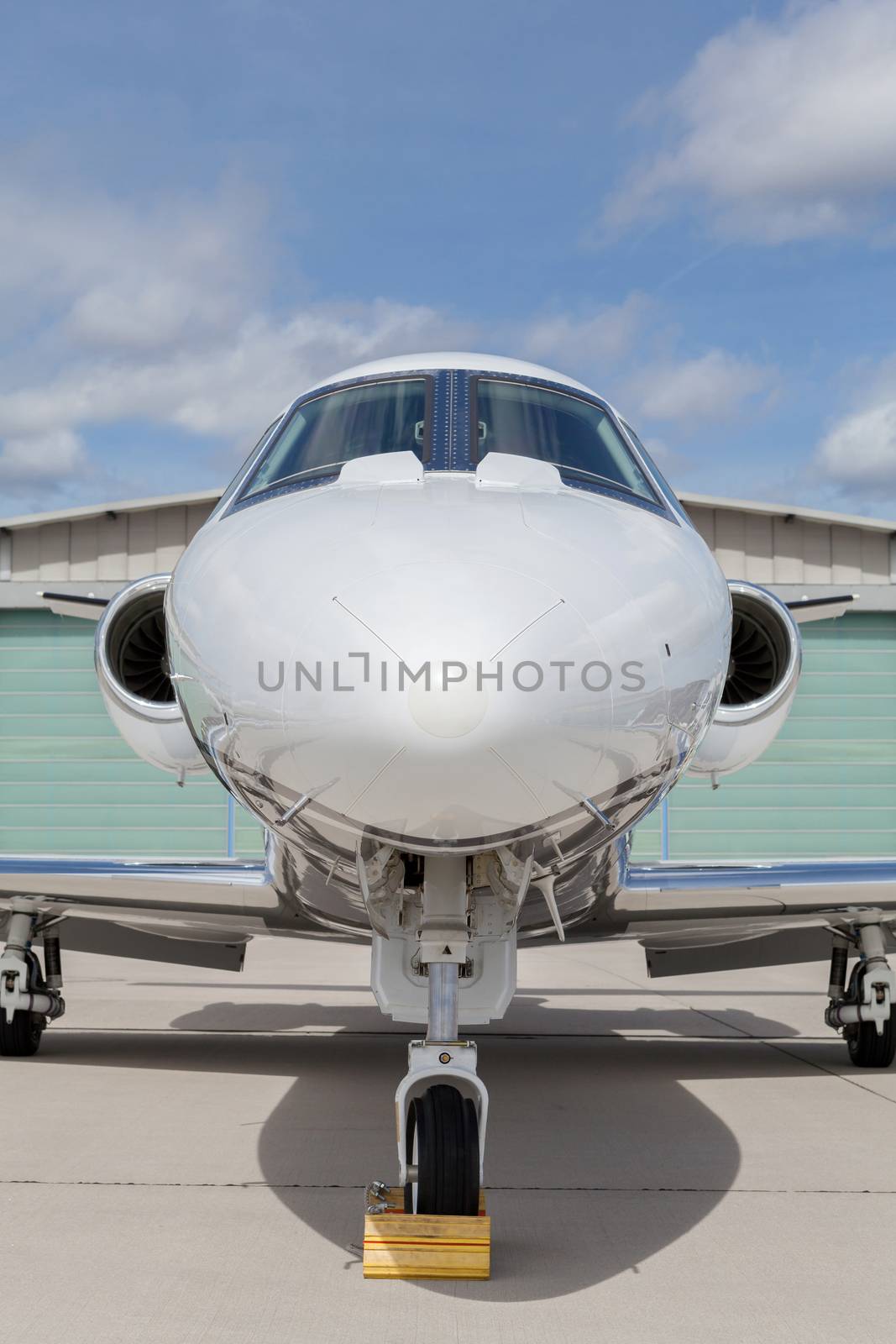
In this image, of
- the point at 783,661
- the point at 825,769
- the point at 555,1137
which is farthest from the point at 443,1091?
the point at 825,769

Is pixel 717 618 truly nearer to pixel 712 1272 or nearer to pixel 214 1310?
pixel 712 1272

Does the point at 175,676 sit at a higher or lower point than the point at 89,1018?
higher

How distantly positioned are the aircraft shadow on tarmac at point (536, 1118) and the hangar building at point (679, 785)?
10.8 m

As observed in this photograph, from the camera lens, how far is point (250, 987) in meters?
12.7

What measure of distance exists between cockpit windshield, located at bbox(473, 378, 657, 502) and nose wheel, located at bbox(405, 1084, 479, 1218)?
80.6 inches

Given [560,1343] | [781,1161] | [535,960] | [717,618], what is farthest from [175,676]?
[535,960]

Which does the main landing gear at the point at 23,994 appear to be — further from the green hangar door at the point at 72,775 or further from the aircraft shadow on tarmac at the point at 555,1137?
the green hangar door at the point at 72,775

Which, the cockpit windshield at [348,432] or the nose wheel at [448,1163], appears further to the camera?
the cockpit windshield at [348,432]

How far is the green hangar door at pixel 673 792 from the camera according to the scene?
837 inches

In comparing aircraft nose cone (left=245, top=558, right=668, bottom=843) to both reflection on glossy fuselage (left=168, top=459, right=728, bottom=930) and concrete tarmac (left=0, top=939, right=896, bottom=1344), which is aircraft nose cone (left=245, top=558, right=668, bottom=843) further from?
concrete tarmac (left=0, top=939, right=896, bottom=1344)

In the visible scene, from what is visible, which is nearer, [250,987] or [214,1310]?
[214,1310]

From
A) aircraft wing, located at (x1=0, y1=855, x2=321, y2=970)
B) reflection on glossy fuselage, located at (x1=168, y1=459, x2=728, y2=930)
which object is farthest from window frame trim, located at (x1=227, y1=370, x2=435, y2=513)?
aircraft wing, located at (x1=0, y1=855, x2=321, y2=970)

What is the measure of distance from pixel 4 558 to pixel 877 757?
14.6 meters

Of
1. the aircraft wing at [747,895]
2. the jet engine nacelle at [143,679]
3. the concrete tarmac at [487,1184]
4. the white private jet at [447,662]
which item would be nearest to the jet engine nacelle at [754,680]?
the aircraft wing at [747,895]
